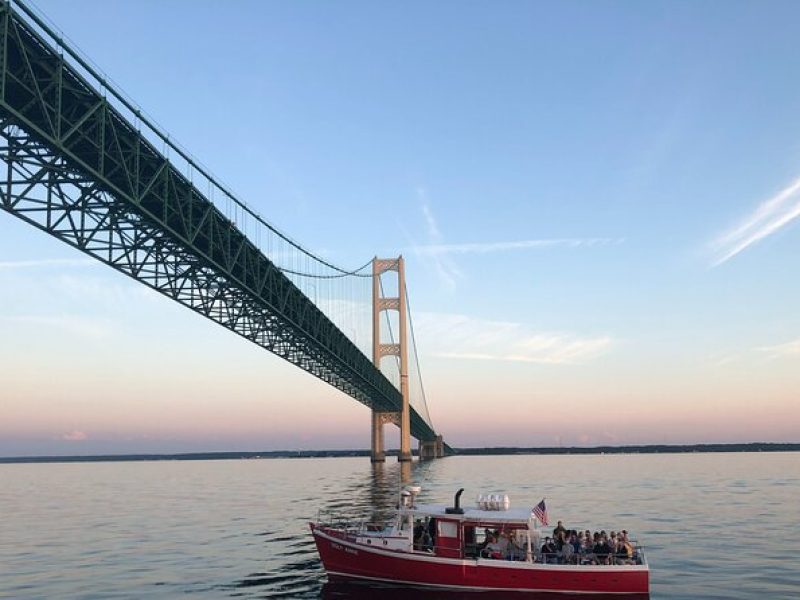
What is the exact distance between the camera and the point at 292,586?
24.0 meters

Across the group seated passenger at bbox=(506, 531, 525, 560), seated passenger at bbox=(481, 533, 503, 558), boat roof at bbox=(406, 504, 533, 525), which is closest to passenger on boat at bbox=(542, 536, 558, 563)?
seated passenger at bbox=(506, 531, 525, 560)

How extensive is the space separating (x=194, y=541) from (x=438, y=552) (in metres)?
15.3

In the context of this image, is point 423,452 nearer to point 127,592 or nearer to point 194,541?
point 194,541

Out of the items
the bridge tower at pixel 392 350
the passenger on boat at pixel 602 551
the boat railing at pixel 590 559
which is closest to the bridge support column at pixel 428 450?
the bridge tower at pixel 392 350

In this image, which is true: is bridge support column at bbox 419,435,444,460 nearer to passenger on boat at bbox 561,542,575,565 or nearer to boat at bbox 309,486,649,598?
boat at bbox 309,486,649,598

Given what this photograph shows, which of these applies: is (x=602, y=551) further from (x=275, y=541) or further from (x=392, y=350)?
(x=392, y=350)

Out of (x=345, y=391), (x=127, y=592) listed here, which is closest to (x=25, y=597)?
(x=127, y=592)

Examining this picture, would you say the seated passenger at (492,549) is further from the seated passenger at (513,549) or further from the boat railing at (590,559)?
the boat railing at (590,559)

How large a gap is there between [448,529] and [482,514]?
4.22 feet

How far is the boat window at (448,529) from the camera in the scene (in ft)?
79.7

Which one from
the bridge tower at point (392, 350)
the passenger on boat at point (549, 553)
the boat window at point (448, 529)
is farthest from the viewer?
the bridge tower at point (392, 350)

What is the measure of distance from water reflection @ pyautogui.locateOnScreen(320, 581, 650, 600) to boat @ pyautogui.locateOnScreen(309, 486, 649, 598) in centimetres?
13

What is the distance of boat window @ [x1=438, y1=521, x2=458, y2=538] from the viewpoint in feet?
79.7

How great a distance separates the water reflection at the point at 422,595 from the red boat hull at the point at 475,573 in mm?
162
